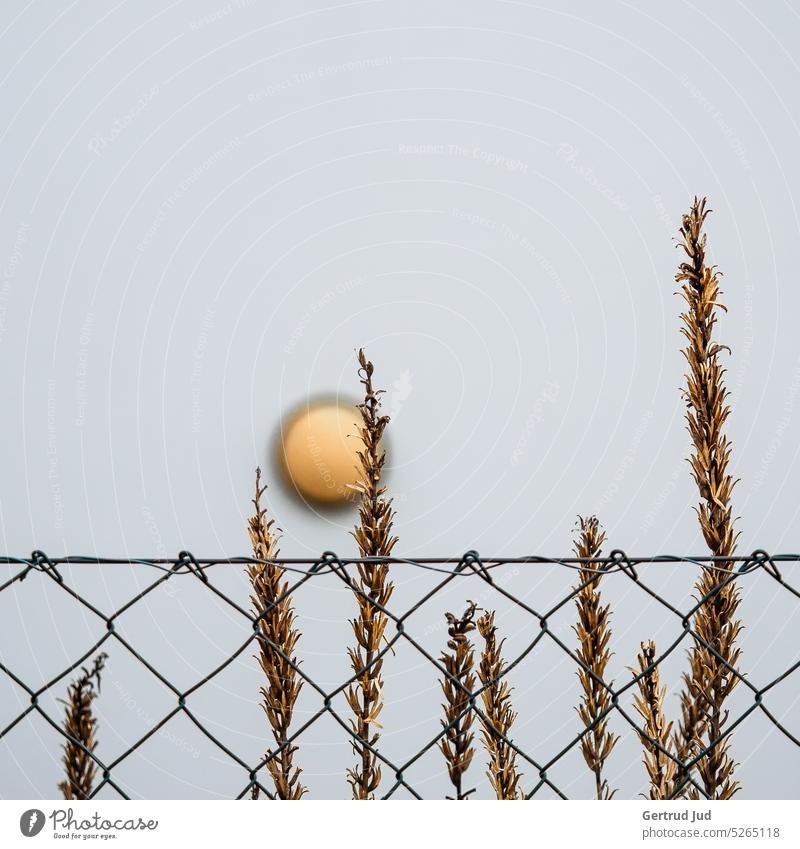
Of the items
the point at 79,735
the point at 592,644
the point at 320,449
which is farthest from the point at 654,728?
the point at 320,449

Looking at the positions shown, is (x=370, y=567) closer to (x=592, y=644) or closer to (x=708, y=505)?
(x=592, y=644)

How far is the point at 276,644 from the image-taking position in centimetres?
101

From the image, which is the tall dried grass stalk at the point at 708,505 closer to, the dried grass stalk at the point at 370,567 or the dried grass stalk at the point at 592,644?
the dried grass stalk at the point at 592,644

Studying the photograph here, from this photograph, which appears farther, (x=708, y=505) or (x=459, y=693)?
(x=708, y=505)

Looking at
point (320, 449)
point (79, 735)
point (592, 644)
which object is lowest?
point (79, 735)

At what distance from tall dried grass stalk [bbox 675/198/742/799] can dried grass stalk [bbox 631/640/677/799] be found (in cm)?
5

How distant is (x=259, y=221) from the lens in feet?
10.5

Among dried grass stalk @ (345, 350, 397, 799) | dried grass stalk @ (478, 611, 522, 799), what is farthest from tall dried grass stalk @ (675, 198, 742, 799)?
dried grass stalk @ (345, 350, 397, 799)

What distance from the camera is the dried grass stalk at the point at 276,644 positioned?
988 mm

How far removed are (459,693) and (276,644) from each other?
208 mm

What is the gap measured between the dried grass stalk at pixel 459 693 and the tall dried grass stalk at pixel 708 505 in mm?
316

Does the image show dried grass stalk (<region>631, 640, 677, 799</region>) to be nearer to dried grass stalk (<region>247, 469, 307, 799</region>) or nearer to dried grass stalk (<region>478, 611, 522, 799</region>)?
dried grass stalk (<region>478, 611, 522, 799</region>)
